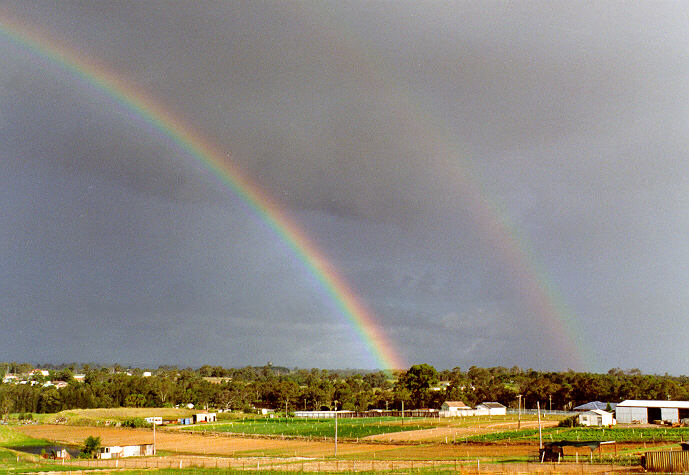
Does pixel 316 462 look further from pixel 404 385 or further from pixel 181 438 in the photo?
pixel 404 385

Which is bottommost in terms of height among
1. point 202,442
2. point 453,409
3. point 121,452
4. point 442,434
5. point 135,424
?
point 135,424

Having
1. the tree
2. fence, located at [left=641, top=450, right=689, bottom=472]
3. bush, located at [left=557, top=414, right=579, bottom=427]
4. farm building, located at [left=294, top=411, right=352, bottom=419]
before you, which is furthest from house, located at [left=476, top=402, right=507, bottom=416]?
fence, located at [left=641, top=450, right=689, bottom=472]

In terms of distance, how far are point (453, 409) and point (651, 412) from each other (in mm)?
43504

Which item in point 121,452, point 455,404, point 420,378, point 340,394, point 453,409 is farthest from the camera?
point 420,378

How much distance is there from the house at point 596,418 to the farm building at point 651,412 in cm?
429

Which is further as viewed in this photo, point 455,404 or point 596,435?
point 455,404

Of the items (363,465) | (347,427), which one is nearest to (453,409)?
(347,427)

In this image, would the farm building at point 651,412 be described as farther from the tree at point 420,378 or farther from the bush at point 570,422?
the tree at point 420,378

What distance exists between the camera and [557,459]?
5528 cm

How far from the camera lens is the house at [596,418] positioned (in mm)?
101188

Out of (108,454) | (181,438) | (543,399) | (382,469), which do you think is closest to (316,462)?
(382,469)

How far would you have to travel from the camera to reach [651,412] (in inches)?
4171

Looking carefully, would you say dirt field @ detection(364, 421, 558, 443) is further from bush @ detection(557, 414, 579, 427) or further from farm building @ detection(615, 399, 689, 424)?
farm building @ detection(615, 399, 689, 424)

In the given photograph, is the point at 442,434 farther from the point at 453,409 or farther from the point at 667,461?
the point at 453,409
